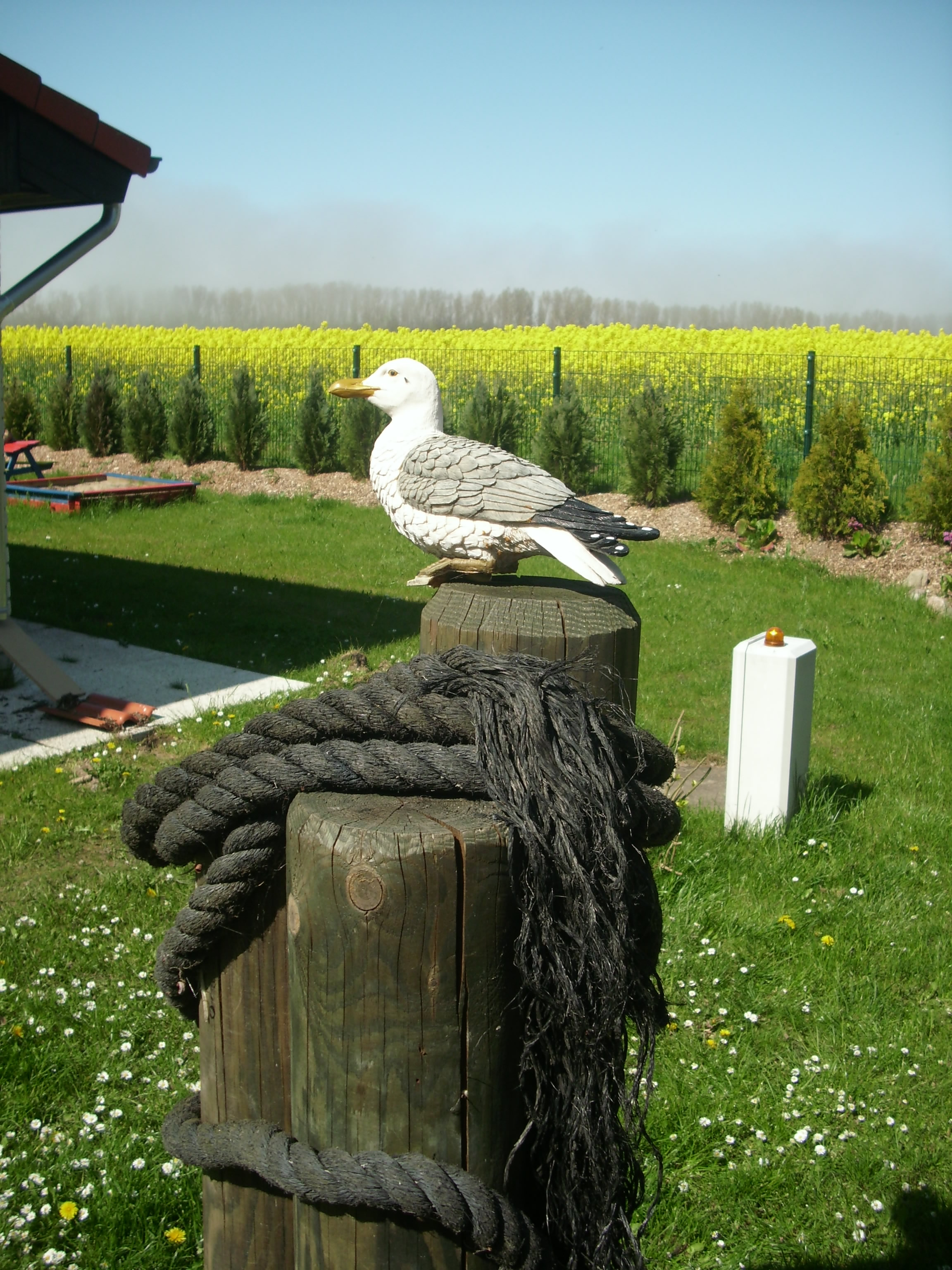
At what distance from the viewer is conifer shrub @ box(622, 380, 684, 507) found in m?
13.6

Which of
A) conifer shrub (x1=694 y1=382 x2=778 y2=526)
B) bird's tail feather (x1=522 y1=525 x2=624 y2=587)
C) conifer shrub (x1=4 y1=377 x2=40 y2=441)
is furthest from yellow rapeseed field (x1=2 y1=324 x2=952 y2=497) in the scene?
bird's tail feather (x1=522 y1=525 x2=624 y2=587)

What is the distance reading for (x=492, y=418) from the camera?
15.0 meters

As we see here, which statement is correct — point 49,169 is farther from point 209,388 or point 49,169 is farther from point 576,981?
point 209,388

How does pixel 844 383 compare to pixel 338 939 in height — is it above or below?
above

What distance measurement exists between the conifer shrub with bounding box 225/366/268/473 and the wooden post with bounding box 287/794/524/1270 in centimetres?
1635

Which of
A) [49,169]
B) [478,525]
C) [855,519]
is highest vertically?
[49,169]

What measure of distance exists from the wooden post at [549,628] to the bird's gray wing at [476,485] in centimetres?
56

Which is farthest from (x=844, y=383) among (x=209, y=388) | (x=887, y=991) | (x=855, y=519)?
(x=887, y=991)

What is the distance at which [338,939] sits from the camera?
1.16 m

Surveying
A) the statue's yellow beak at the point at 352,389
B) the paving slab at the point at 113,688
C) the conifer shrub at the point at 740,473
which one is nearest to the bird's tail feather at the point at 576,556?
the statue's yellow beak at the point at 352,389

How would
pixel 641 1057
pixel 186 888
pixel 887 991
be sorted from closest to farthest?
pixel 641 1057 → pixel 887 991 → pixel 186 888

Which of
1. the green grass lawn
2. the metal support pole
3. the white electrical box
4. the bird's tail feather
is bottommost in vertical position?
the green grass lawn

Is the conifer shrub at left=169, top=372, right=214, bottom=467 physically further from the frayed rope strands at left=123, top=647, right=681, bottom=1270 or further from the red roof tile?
the frayed rope strands at left=123, top=647, right=681, bottom=1270

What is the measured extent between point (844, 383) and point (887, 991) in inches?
740
